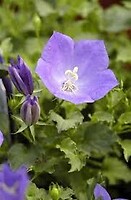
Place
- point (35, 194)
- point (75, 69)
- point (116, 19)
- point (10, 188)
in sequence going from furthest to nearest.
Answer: point (116, 19), point (75, 69), point (35, 194), point (10, 188)

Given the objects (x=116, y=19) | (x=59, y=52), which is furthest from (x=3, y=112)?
(x=116, y=19)

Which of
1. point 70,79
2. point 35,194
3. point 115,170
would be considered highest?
point 70,79

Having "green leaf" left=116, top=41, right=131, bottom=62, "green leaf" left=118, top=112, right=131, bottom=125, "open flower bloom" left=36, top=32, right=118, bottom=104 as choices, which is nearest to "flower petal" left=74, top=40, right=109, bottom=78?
"open flower bloom" left=36, top=32, right=118, bottom=104

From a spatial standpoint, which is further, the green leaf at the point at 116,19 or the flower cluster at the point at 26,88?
the green leaf at the point at 116,19

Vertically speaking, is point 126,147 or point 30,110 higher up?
point 30,110

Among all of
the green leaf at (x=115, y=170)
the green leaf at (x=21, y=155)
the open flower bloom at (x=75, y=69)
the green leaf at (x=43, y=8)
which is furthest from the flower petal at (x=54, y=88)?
the green leaf at (x=43, y=8)

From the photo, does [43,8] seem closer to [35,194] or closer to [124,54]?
[124,54]

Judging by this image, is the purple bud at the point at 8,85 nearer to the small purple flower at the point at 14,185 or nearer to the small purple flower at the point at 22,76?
the small purple flower at the point at 22,76
